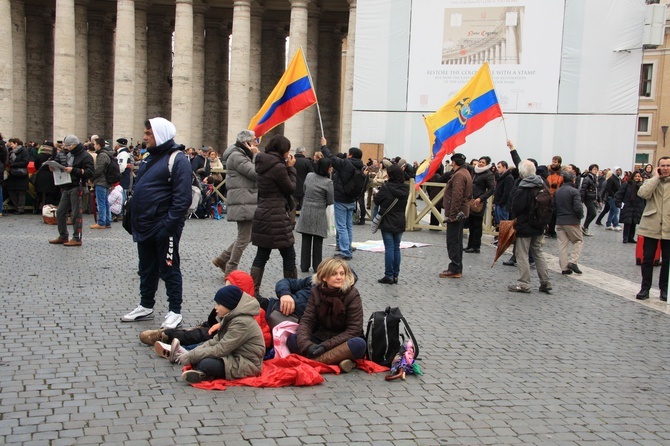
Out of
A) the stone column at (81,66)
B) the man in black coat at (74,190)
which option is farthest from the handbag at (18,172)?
the stone column at (81,66)

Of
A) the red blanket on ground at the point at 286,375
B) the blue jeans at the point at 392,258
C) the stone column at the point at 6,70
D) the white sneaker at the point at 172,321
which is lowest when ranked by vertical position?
the red blanket on ground at the point at 286,375

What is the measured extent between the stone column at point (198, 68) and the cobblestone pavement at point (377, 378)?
29028 millimetres

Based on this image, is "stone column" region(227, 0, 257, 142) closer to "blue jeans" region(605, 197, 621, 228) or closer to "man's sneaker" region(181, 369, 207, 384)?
"blue jeans" region(605, 197, 621, 228)

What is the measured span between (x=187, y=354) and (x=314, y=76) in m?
32.7

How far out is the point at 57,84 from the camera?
3447 cm

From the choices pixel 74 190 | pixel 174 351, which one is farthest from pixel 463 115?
pixel 174 351

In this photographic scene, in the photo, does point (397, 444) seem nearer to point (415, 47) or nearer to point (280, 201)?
point (280, 201)

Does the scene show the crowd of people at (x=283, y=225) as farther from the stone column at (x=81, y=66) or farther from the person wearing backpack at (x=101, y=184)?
the stone column at (x=81, y=66)

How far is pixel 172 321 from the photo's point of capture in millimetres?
6840

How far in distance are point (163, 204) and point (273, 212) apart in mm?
1669

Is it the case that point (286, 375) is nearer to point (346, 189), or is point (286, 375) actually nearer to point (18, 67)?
point (346, 189)

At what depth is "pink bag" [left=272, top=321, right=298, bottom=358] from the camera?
618 centimetres

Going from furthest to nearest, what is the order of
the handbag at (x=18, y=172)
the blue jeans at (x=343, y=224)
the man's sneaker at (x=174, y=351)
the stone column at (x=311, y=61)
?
the stone column at (x=311, y=61)
the handbag at (x=18, y=172)
the blue jeans at (x=343, y=224)
the man's sneaker at (x=174, y=351)

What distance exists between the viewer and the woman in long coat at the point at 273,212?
835 cm
